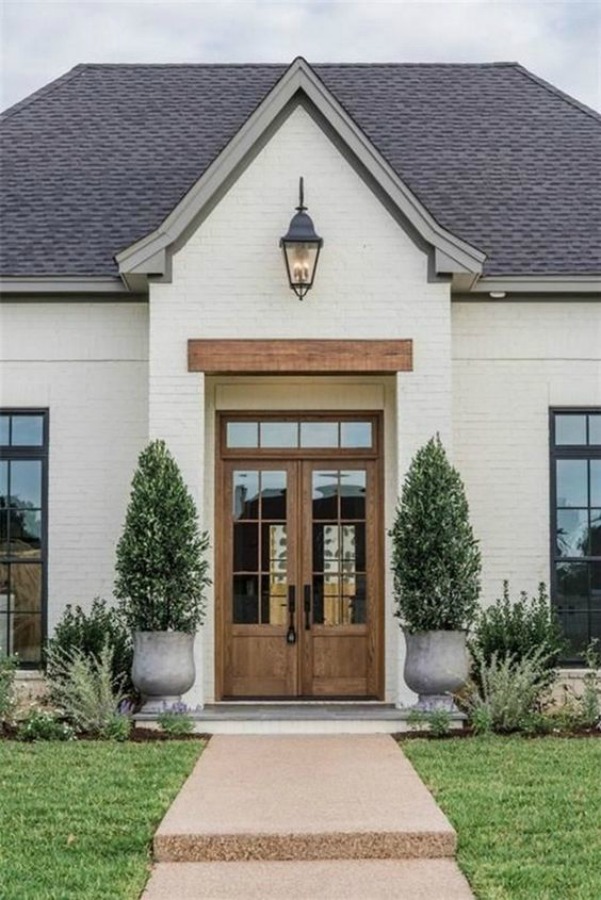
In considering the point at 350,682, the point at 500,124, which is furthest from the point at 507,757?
the point at 500,124

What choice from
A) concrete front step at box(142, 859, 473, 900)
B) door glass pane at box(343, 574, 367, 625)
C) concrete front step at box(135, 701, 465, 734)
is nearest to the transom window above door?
door glass pane at box(343, 574, 367, 625)

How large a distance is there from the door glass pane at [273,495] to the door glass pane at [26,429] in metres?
2.39

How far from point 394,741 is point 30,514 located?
15.4 ft

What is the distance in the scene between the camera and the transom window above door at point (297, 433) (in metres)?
13.8

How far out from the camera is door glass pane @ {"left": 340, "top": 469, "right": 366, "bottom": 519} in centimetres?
1380

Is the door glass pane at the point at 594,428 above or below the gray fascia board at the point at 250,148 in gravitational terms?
below

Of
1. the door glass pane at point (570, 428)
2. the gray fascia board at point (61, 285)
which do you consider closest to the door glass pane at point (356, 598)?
the door glass pane at point (570, 428)

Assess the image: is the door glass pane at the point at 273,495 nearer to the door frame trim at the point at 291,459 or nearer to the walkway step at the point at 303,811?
the door frame trim at the point at 291,459

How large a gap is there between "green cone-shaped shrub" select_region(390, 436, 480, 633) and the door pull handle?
1.53 metres

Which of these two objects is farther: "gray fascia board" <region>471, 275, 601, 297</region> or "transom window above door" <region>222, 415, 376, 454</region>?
"transom window above door" <region>222, 415, 376, 454</region>

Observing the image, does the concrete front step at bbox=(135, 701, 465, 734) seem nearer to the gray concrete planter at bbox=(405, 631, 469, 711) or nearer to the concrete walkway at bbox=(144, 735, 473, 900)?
the gray concrete planter at bbox=(405, 631, 469, 711)

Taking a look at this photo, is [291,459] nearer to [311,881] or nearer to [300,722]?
[300,722]

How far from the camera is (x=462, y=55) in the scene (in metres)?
21.5

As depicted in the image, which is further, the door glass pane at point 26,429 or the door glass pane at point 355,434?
the door glass pane at point 26,429
